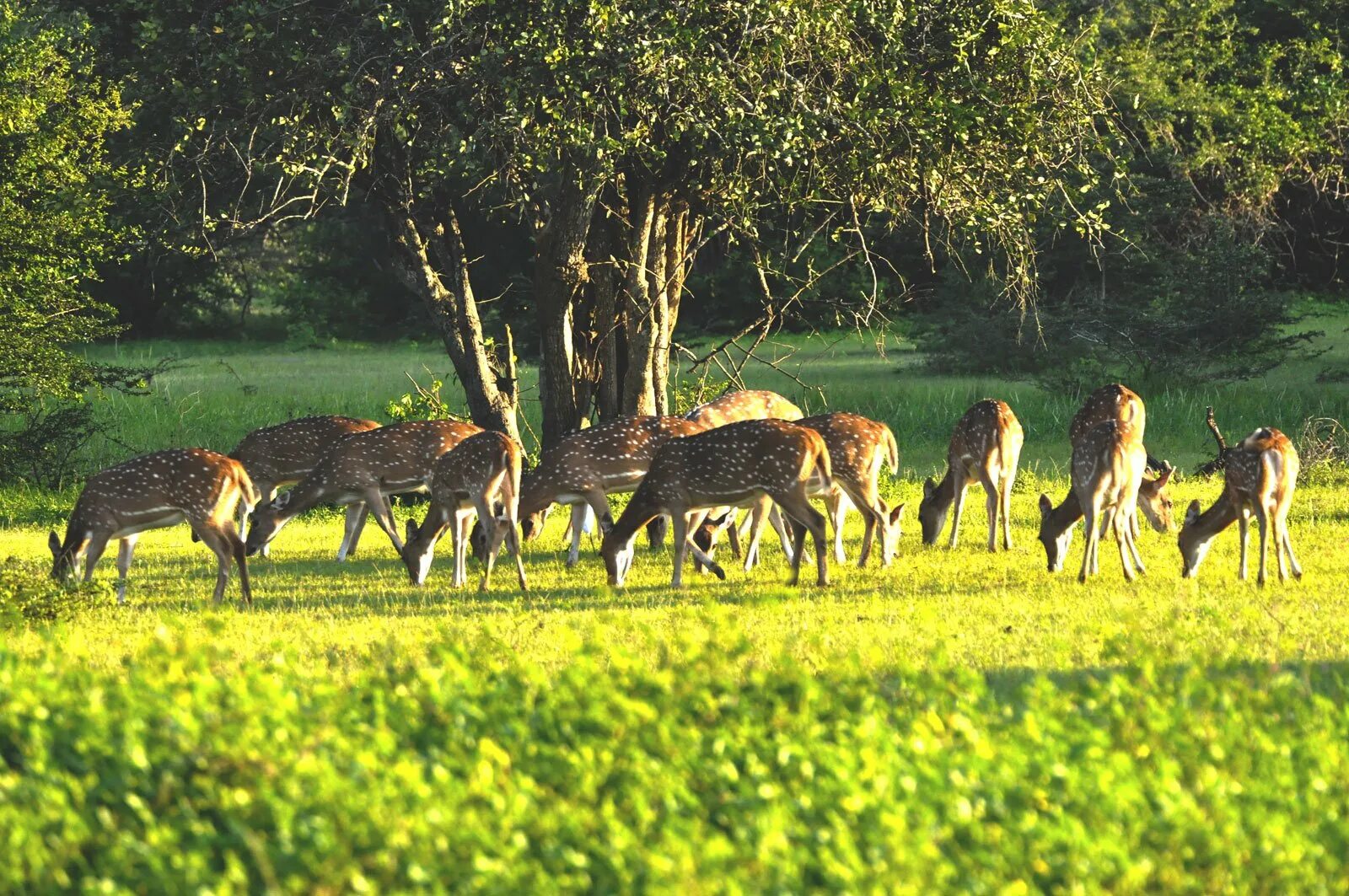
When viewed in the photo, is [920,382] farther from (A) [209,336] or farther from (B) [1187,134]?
(A) [209,336]

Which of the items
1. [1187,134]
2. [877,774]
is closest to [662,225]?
[877,774]

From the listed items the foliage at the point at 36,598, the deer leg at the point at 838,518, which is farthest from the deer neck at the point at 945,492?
the foliage at the point at 36,598

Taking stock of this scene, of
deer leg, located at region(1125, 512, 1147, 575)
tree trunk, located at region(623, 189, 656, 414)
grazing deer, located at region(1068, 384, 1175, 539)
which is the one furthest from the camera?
tree trunk, located at region(623, 189, 656, 414)

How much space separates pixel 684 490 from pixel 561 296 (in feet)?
16.7

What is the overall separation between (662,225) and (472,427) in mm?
4042

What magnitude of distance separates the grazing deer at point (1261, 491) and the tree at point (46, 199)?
11.4 metres

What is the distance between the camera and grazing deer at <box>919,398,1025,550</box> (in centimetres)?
1494

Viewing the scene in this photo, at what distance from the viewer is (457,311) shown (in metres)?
18.5

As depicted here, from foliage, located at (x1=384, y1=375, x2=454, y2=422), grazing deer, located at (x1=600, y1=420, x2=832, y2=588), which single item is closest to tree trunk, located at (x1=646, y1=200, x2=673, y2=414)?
foliage, located at (x1=384, y1=375, x2=454, y2=422)

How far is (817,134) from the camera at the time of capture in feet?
50.9

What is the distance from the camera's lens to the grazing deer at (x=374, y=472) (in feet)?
48.5

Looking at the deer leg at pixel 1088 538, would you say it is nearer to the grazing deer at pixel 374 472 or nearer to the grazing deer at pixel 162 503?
the grazing deer at pixel 374 472

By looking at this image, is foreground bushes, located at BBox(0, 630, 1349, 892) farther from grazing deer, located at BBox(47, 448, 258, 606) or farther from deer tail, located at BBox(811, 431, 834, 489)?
deer tail, located at BBox(811, 431, 834, 489)

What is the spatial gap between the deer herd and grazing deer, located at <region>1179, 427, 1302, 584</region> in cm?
1
